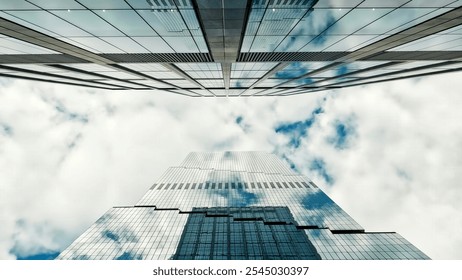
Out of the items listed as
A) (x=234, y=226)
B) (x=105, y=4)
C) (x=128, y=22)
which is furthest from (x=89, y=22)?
(x=234, y=226)

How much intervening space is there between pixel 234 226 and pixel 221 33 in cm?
6262

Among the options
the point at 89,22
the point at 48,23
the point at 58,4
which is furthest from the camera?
the point at 89,22

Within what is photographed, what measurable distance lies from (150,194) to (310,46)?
96.5 metres

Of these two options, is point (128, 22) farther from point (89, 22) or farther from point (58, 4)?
point (58, 4)

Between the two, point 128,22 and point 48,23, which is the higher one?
point 128,22

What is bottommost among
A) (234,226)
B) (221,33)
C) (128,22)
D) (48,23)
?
(234,226)

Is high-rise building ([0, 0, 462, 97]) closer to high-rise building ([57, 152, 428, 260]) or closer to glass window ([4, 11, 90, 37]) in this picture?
glass window ([4, 11, 90, 37])

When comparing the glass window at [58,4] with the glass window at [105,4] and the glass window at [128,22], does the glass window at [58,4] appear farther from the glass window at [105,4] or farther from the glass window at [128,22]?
the glass window at [128,22]

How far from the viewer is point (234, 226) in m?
67.5

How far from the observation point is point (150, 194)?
9875 centimetres

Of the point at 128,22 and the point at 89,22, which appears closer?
the point at 89,22

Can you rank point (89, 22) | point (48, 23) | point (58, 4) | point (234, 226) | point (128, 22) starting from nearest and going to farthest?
point (58, 4) → point (48, 23) → point (89, 22) → point (128, 22) → point (234, 226)

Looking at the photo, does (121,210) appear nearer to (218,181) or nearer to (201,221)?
(201,221)
